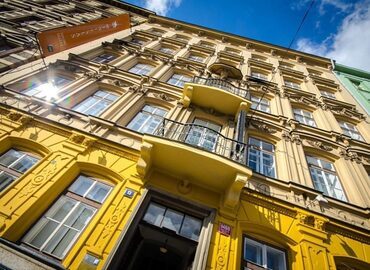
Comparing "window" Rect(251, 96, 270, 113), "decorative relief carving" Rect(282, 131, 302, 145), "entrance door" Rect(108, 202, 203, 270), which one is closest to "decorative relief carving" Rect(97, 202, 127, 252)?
"entrance door" Rect(108, 202, 203, 270)

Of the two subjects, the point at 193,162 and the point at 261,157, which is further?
the point at 261,157

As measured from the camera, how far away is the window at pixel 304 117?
12.7m

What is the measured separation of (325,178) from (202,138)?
510 centimetres

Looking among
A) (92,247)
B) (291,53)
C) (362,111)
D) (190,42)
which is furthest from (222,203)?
(291,53)

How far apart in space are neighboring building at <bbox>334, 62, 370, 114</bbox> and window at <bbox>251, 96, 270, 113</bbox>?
20.5ft

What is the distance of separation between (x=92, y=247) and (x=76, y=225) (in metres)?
0.93

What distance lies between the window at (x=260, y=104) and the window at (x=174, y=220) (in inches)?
318

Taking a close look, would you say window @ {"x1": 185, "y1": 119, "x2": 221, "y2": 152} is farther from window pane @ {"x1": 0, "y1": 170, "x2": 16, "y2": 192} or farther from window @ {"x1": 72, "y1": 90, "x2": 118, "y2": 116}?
window pane @ {"x1": 0, "y1": 170, "x2": 16, "y2": 192}

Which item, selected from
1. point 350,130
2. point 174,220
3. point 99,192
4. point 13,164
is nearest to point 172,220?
point 174,220

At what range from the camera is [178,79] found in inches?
548

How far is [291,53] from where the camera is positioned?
856 inches

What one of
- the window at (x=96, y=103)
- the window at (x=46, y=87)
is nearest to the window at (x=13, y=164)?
the window at (x=96, y=103)

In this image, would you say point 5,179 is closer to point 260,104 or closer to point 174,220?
point 174,220

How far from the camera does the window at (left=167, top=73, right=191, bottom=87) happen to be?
44.0 ft
